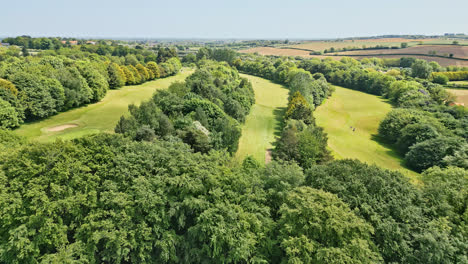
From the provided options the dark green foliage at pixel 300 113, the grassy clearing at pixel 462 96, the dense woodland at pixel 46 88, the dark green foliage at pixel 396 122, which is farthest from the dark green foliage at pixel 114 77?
the grassy clearing at pixel 462 96

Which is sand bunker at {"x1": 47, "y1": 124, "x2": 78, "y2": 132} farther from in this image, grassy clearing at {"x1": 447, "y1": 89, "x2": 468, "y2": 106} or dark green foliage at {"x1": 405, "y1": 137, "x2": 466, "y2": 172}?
grassy clearing at {"x1": 447, "y1": 89, "x2": 468, "y2": 106}

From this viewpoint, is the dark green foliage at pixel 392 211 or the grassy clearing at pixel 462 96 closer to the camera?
the dark green foliage at pixel 392 211

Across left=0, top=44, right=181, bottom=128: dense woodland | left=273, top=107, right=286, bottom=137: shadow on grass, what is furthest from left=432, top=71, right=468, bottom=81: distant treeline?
left=0, top=44, right=181, bottom=128: dense woodland

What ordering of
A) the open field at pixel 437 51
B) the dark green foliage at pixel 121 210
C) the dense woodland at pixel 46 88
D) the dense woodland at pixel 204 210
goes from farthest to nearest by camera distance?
the open field at pixel 437 51
the dense woodland at pixel 46 88
the dark green foliage at pixel 121 210
the dense woodland at pixel 204 210

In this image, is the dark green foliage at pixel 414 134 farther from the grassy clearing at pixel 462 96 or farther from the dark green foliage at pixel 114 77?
the dark green foliage at pixel 114 77

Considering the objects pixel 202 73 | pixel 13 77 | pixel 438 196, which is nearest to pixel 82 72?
pixel 13 77

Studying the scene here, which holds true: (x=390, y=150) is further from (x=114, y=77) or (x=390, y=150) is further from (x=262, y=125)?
(x=114, y=77)
